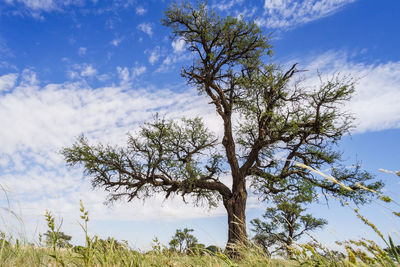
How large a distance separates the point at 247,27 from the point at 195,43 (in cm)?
272

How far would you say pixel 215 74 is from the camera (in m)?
14.4

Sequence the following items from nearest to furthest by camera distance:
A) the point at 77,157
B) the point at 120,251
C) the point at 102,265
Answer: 1. the point at 102,265
2. the point at 120,251
3. the point at 77,157

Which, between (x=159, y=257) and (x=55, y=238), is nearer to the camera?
(x=55, y=238)

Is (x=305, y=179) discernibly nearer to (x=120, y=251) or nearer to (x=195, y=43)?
(x=195, y=43)

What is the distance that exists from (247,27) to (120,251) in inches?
499

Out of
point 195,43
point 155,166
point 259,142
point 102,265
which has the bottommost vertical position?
point 102,265

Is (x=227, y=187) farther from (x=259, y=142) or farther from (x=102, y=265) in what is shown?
(x=102, y=265)

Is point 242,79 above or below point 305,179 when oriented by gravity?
above

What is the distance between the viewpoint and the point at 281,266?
339cm

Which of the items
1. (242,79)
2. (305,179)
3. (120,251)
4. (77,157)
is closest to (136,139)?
(77,157)

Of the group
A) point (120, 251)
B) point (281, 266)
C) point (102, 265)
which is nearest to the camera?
point (102, 265)

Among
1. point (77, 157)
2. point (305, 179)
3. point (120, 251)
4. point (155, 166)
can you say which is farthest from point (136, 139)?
point (120, 251)

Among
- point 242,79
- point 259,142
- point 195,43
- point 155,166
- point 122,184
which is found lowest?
point 122,184

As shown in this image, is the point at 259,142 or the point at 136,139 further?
the point at 136,139
